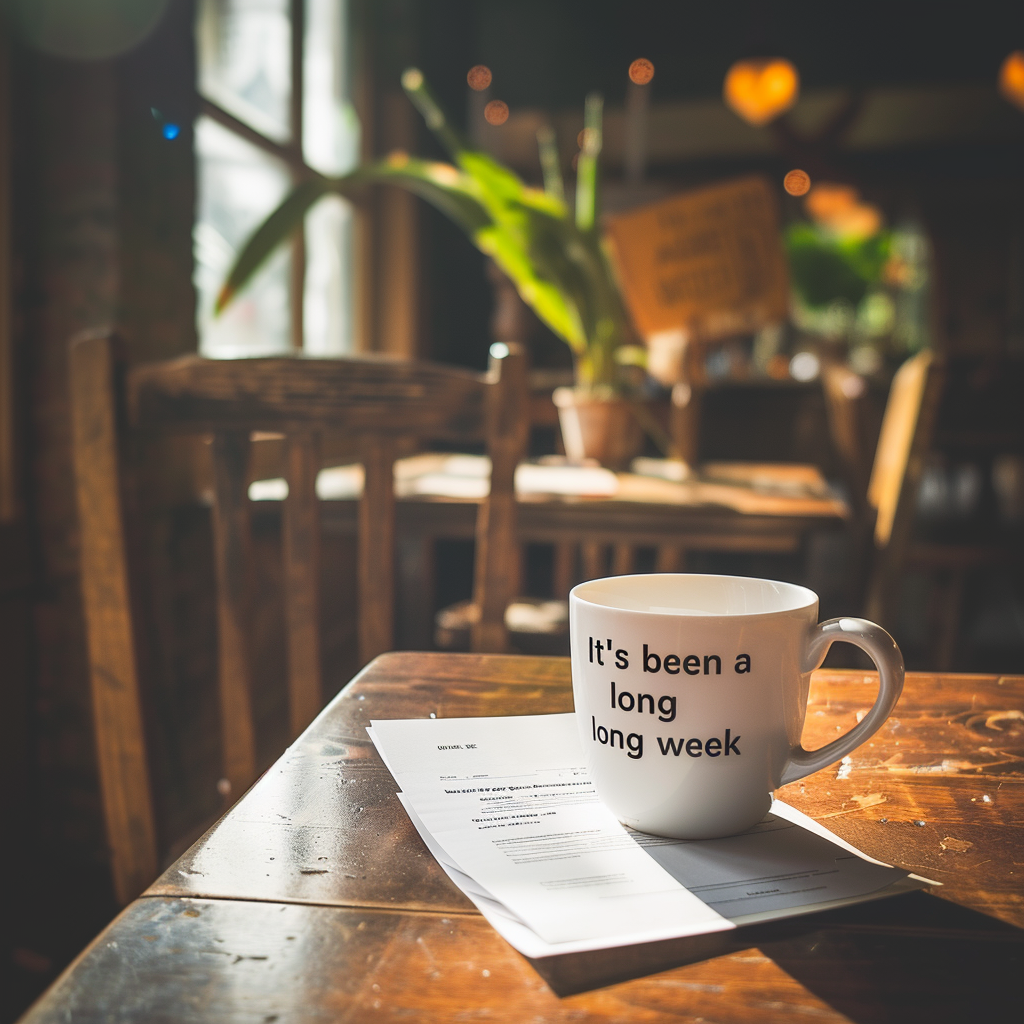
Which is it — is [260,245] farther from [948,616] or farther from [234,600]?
[948,616]

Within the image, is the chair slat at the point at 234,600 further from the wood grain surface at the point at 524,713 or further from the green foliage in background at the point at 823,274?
the green foliage in background at the point at 823,274

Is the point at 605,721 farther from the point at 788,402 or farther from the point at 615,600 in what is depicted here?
the point at 788,402

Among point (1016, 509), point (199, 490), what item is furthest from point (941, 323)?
point (199, 490)

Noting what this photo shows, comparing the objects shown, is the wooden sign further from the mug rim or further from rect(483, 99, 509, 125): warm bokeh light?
rect(483, 99, 509, 125): warm bokeh light

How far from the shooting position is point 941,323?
6.25 metres

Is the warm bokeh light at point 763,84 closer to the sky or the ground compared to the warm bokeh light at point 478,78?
closer to the ground

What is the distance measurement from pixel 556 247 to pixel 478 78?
280 centimetres

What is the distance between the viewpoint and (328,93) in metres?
2.84

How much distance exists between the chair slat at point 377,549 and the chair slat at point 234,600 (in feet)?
0.35

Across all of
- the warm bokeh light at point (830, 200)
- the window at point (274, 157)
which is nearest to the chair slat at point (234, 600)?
the window at point (274, 157)

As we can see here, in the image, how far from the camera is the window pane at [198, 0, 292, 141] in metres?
2.04

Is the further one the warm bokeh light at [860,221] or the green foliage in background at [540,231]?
the warm bokeh light at [860,221]

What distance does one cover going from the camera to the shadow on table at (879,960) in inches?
10.0

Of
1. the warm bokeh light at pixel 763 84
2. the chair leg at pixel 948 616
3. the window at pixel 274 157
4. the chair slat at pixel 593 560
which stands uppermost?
the warm bokeh light at pixel 763 84
